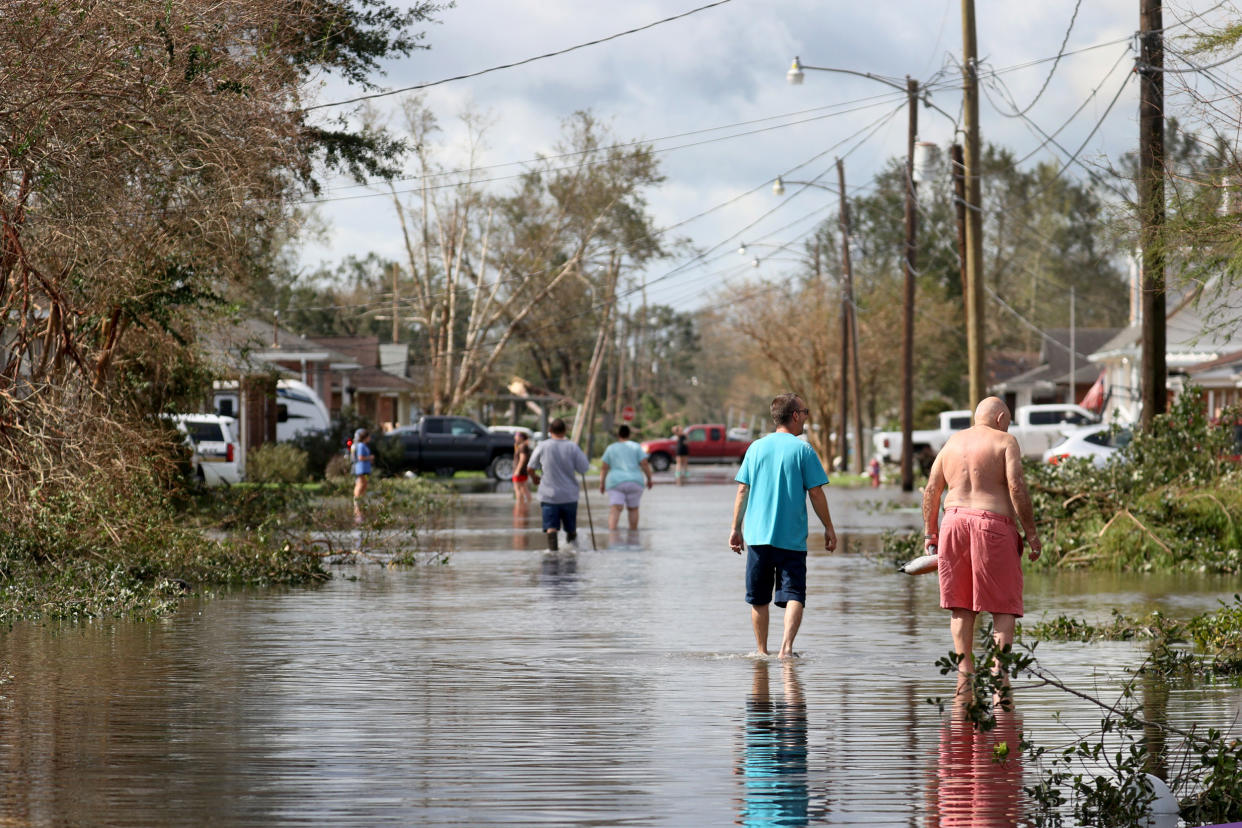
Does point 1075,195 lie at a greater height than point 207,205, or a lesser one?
greater

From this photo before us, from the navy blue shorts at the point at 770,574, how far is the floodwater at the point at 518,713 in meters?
0.49

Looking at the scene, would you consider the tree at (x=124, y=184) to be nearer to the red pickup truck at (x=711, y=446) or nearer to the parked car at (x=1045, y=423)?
the parked car at (x=1045, y=423)

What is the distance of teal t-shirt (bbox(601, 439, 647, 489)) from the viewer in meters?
24.9

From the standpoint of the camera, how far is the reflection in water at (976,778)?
6707 mm

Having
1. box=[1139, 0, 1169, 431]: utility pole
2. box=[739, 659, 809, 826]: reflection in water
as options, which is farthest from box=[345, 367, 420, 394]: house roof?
box=[739, 659, 809, 826]: reflection in water

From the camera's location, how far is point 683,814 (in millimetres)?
6719

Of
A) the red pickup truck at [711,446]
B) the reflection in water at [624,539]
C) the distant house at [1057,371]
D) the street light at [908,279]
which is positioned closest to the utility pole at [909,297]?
the street light at [908,279]

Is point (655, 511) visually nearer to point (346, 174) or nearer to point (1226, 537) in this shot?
point (346, 174)

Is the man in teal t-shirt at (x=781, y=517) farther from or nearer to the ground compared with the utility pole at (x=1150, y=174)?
nearer to the ground

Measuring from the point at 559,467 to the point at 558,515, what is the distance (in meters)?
0.93

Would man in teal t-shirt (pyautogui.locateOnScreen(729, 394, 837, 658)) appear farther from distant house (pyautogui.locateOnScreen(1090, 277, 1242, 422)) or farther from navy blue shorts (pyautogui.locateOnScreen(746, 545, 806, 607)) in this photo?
distant house (pyautogui.locateOnScreen(1090, 277, 1242, 422))

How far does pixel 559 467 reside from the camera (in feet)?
70.1

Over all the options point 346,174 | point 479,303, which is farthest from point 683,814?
point 479,303

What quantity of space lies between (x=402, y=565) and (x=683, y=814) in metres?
13.6
